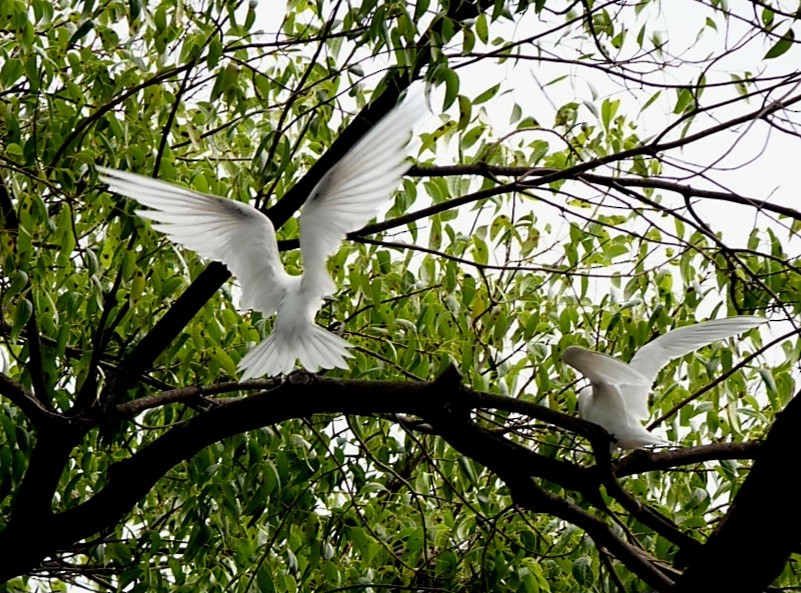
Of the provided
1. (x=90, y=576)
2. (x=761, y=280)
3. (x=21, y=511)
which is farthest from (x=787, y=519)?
(x=90, y=576)

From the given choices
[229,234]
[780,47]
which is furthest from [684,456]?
[229,234]

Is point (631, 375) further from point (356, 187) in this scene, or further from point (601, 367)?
point (356, 187)

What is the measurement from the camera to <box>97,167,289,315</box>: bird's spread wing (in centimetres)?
305

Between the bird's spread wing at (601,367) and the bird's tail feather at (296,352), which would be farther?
the bird's tail feather at (296,352)

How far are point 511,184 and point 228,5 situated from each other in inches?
35.5

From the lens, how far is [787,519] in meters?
2.06

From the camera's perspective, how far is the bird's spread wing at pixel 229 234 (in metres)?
3.05

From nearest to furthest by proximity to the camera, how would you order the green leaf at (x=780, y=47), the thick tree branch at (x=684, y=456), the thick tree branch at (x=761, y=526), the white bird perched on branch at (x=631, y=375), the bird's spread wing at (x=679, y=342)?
1. the thick tree branch at (x=761, y=526)
2. the thick tree branch at (x=684, y=456)
3. the green leaf at (x=780, y=47)
4. the white bird perched on branch at (x=631, y=375)
5. the bird's spread wing at (x=679, y=342)

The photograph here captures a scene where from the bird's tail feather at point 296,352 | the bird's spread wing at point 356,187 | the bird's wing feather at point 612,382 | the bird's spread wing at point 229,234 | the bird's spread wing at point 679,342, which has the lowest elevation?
the bird's wing feather at point 612,382

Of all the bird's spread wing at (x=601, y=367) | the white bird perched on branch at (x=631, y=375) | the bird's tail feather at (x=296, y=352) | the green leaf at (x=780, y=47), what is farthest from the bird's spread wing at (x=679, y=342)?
the bird's tail feather at (x=296, y=352)

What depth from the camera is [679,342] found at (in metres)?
3.34

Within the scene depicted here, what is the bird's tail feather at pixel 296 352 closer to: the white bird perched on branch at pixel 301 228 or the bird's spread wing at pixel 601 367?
the white bird perched on branch at pixel 301 228

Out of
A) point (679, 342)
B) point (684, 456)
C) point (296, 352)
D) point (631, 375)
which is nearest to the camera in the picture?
point (684, 456)

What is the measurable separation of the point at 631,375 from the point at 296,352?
864mm
